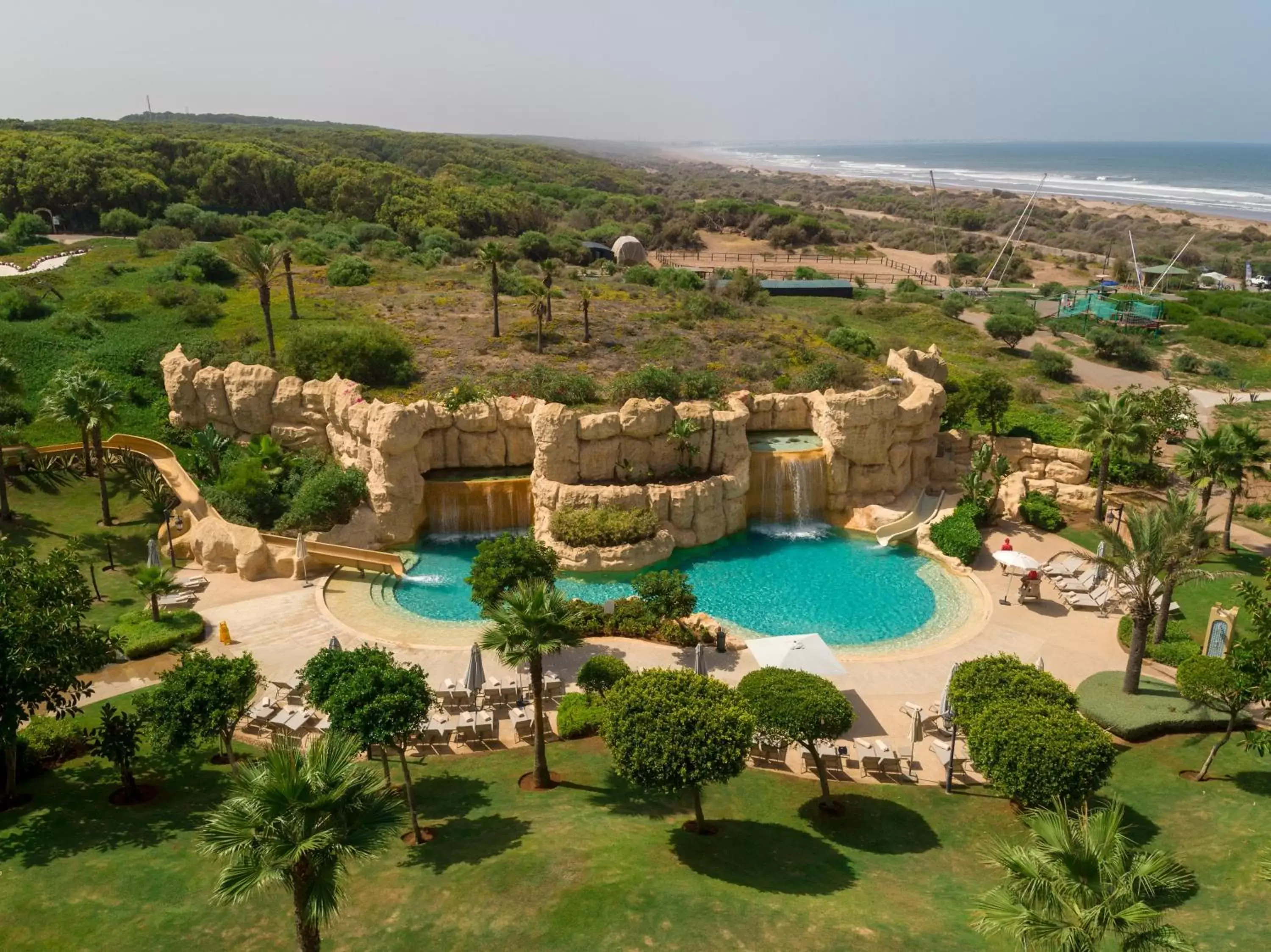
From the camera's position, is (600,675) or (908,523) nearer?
(600,675)

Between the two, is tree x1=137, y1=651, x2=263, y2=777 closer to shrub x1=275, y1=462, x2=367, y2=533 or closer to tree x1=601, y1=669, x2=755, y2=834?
tree x1=601, y1=669, x2=755, y2=834

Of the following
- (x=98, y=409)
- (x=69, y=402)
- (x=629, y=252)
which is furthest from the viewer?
(x=629, y=252)

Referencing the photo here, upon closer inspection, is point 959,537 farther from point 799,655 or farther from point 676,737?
point 676,737

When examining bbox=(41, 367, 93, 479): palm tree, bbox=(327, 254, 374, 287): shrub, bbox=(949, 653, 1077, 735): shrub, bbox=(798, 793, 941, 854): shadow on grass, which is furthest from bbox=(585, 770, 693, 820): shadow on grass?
bbox=(327, 254, 374, 287): shrub

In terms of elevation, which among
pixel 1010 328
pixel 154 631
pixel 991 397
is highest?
pixel 1010 328

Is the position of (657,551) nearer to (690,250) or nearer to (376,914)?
(376,914)

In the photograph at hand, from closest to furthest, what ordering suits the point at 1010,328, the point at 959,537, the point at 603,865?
the point at 603,865, the point at 959,537, the point at 1010,328

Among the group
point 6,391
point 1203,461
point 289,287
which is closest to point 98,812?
point 6,391
